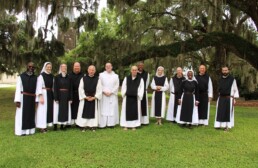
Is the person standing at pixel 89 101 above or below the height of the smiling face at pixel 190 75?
below

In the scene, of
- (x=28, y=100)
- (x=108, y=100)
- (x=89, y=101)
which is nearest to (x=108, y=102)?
(x=108, y=100)

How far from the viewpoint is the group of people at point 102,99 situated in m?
7.45

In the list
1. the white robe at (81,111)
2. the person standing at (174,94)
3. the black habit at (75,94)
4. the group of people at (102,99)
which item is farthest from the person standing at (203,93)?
the black habit at (75,94)

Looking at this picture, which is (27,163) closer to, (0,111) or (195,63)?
(0,111)

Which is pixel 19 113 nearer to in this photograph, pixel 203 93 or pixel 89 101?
pixel 89 101

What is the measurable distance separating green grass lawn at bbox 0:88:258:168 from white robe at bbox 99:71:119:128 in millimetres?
345

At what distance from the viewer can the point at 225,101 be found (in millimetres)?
8328

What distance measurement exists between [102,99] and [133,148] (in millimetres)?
2112

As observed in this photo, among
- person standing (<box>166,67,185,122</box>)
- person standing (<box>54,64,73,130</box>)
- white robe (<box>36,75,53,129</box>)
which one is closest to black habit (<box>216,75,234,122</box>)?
person standing (<box>166,67,185,122</box>)

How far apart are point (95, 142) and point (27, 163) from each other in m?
1.62

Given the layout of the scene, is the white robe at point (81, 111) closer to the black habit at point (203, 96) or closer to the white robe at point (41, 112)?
the white robe at point (41, 112)

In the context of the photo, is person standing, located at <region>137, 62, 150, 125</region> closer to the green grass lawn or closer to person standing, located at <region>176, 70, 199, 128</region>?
the green grass lawn

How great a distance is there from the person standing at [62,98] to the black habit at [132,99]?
142 cm

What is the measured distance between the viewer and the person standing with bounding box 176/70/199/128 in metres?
8.40
